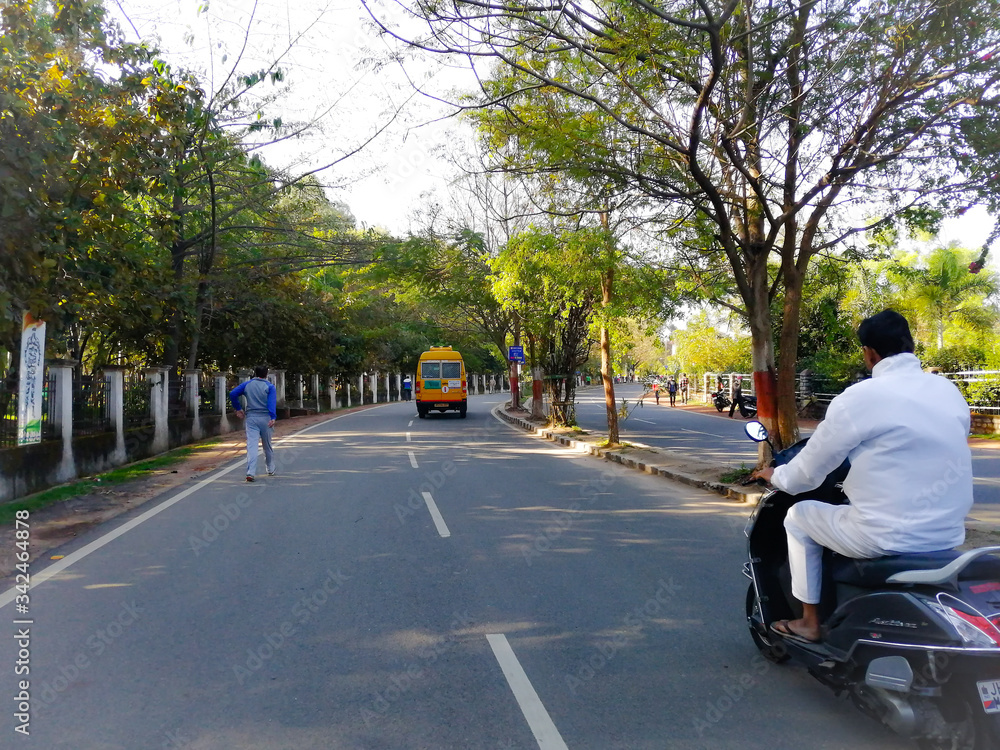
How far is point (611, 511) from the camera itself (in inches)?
364

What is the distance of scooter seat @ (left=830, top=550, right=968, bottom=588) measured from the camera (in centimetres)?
326

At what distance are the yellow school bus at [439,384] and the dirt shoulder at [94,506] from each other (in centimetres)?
1351

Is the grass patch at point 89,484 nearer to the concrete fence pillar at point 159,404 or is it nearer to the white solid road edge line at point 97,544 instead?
the concrete fence pillar at point 159,404

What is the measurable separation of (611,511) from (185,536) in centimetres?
473

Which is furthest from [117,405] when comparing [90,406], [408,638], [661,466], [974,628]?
[974,628]

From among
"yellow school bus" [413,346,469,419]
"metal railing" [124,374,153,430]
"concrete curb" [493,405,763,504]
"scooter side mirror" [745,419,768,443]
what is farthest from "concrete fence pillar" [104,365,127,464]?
"yellow school bus" [413,346,469,419]

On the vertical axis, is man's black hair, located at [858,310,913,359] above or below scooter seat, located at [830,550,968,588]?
above

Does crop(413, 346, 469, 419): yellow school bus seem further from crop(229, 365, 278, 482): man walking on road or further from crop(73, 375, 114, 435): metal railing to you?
crop(229, 365, 278, 482): man walking on road

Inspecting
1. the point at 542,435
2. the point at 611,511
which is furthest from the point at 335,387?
the point at 611,511

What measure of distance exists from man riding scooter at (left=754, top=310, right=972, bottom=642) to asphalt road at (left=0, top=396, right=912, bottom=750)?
974 millimetres

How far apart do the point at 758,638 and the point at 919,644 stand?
1469 mm

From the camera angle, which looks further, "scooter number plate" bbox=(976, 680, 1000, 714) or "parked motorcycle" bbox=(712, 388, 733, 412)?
"parked motorcycle" bbox=(712, 388, 733, 412)

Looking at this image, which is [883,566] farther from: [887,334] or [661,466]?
[661,466]

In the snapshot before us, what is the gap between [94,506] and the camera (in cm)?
999
